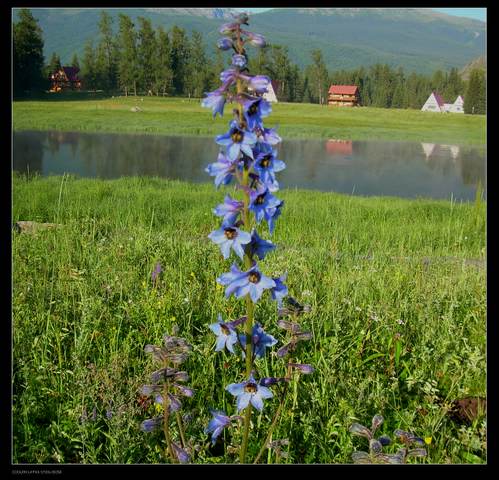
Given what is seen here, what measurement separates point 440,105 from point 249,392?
70841 millimetres

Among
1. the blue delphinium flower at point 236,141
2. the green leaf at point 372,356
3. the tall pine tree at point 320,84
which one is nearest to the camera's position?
the blue delphinium flower at point 236,141

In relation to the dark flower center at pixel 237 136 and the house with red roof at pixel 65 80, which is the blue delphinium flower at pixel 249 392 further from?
the house with red roof at pixel 65 80

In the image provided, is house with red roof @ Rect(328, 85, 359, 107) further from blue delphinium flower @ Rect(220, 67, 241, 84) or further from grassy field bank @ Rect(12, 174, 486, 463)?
blue delphinium flower @ Rect(220, 67, 241, 84)

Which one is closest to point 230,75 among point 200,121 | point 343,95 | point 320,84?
point 200,121

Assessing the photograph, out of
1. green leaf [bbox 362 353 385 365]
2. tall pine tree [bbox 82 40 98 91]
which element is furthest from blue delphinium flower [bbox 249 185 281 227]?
tall pine tree [bbox 82 40 98 91]

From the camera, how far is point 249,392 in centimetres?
207

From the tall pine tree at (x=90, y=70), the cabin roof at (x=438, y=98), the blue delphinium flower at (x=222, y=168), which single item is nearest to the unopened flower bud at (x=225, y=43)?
the blue delphinium flower at (x=222, y=168)

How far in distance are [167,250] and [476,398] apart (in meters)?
3.90

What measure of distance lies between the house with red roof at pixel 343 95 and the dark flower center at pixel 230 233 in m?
71.5

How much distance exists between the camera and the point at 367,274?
17.5ft

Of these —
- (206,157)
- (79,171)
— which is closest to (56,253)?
(79,171)

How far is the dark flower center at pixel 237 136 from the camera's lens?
1886 millimetres

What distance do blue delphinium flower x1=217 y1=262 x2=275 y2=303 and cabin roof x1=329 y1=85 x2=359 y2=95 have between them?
72.1 metres
